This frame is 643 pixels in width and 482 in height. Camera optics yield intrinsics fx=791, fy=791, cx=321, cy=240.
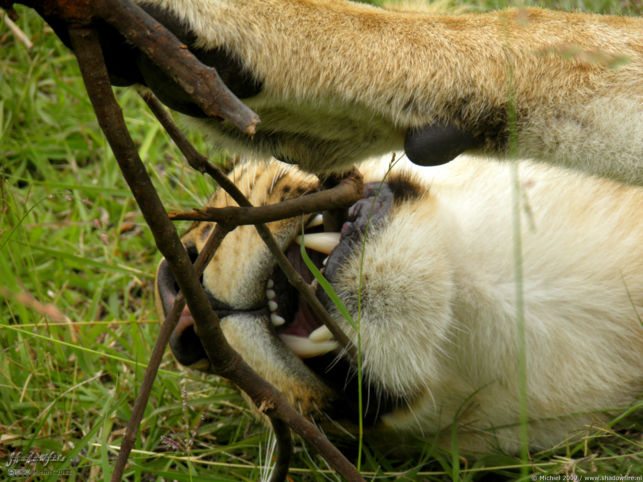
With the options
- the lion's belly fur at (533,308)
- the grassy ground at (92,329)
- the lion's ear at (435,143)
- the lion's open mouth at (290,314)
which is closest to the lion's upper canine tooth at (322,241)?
the lion's open mouth at (290,314)

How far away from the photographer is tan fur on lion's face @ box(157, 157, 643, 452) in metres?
1.72

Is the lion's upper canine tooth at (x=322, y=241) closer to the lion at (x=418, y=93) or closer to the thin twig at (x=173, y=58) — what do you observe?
the lion at (x=418, y=93)

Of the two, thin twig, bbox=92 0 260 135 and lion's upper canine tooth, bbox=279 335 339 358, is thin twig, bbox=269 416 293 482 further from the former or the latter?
thin twig, bbox=92 0 260 135

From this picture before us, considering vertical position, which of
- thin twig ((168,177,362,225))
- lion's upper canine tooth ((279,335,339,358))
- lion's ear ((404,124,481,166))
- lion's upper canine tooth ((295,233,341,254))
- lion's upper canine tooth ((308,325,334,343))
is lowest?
lion's upper canine tooth ((279,335,339,358))

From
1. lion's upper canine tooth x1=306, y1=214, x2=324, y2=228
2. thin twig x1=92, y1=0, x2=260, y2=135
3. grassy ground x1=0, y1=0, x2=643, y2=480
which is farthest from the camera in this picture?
grassy ground x1=0, y1=0, x2=643, y2=480

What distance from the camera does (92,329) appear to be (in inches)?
→ 104

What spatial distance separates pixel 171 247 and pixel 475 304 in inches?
33.4

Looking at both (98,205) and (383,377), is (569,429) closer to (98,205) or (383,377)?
(383,377)

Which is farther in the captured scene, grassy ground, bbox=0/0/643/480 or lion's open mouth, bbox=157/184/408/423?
grassy ground, bbox=0/0/643/480

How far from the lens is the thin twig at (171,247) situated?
1.15m

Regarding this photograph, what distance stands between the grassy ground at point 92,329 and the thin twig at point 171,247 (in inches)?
11.8

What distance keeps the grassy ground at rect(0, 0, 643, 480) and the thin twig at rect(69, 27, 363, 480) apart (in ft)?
0.98

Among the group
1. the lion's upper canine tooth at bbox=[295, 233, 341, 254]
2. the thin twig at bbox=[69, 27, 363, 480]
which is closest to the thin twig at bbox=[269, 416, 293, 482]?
the thin twig at bbox=[69, 27, 363, 480]

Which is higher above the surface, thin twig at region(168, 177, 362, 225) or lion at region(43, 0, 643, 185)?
lion at region(43, 0, 643, 185)
